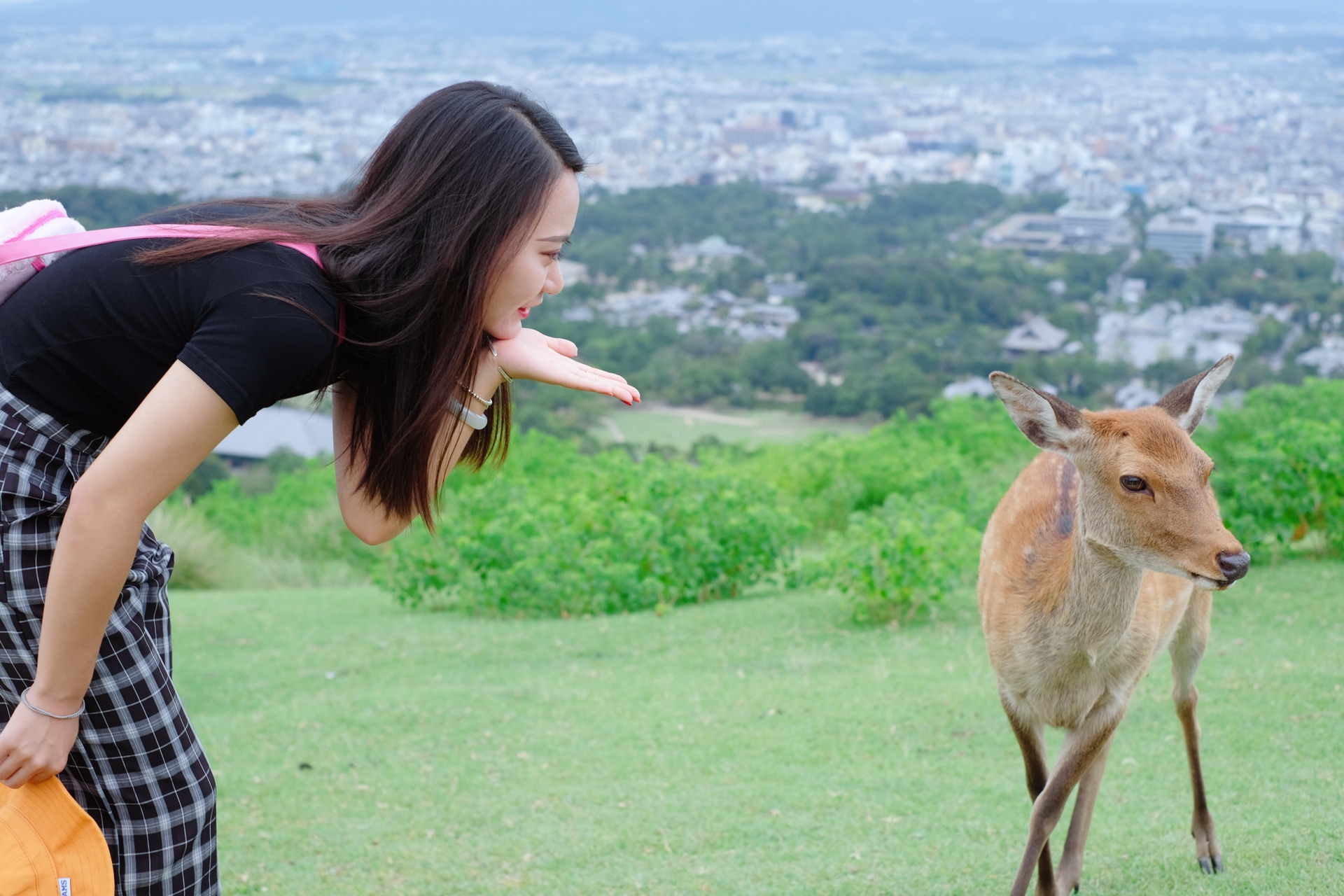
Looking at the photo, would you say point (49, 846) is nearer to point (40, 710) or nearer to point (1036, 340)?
point (40, 710)

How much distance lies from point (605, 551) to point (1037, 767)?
13.0ft

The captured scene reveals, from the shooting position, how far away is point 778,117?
66875 mm

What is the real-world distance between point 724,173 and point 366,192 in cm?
5070

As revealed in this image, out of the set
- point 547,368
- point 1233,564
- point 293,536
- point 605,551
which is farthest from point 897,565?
point 293,536

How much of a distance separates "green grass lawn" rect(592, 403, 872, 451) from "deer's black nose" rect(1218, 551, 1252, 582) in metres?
17.3

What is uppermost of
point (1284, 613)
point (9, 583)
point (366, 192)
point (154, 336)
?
point (366, 192)

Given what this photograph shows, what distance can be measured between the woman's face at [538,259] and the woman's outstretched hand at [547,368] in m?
0.11

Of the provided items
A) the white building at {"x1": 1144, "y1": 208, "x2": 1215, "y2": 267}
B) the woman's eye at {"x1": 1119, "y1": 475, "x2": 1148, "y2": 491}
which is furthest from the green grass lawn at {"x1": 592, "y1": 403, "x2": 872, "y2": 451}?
the woman's eye at {"x1": 1119, "y1": 475, "x2": 1148, "y2": 491}

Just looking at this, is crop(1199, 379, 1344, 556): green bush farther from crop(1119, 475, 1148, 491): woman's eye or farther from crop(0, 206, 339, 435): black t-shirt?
crop(0, 206, 339, 435): black t-shirt

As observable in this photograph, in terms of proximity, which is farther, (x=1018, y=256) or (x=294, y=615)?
(x=1018, y=256)

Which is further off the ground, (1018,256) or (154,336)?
(154,336)

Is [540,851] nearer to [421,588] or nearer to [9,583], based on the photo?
[9,583]

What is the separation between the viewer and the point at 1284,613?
561 centimetres

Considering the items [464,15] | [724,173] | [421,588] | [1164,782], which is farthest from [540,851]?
[464,15]
